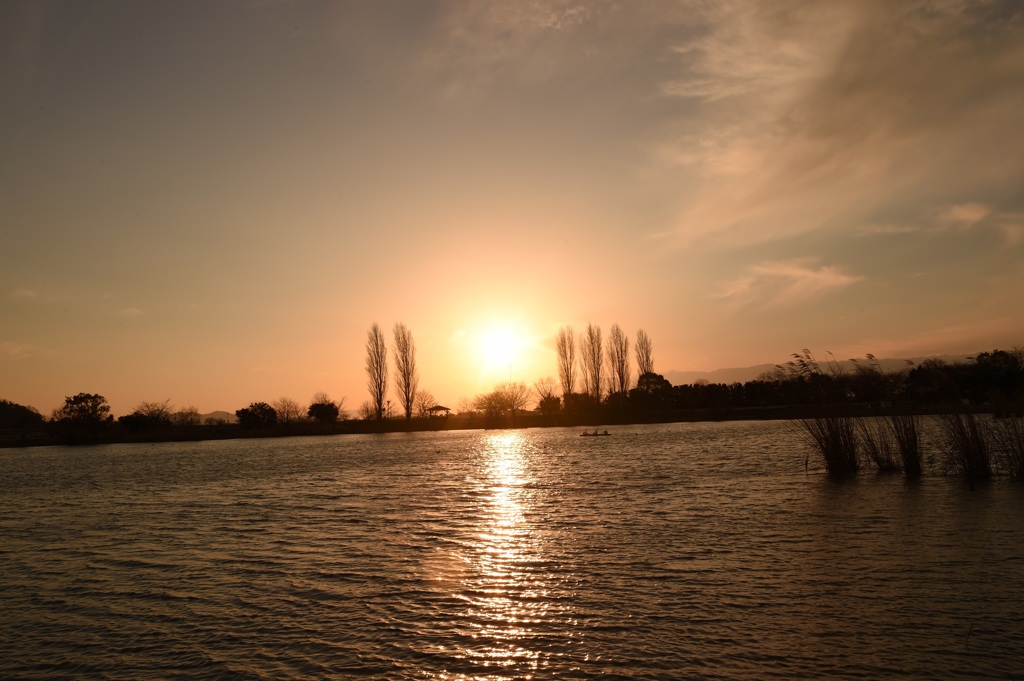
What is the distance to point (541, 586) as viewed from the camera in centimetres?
1283

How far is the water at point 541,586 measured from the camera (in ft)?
29.8

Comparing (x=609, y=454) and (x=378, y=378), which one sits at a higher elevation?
(x=378, y=378)

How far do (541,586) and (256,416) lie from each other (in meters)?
118

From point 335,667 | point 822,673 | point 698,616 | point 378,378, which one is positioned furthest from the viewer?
point 378,378

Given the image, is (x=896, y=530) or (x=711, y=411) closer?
(x=896, y=530)

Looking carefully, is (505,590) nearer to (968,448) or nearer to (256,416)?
(968,448)

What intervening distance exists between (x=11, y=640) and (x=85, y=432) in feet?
Result: 397

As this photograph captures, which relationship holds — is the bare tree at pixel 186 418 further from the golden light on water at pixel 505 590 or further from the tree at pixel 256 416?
the golden light on water at pixel 505 590

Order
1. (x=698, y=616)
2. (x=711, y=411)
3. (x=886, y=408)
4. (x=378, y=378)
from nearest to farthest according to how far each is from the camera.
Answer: (x=698, y=616), (x=886, y=408), (x=378, y=378), (x=711, y=411)

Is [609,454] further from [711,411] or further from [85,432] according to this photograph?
[85,432]

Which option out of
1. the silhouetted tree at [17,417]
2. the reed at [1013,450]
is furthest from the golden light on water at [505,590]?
the silhouetted tree at [17,417]

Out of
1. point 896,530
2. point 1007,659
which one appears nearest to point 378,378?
point 896,530

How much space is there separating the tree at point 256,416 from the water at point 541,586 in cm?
9674

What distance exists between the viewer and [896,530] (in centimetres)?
1634
